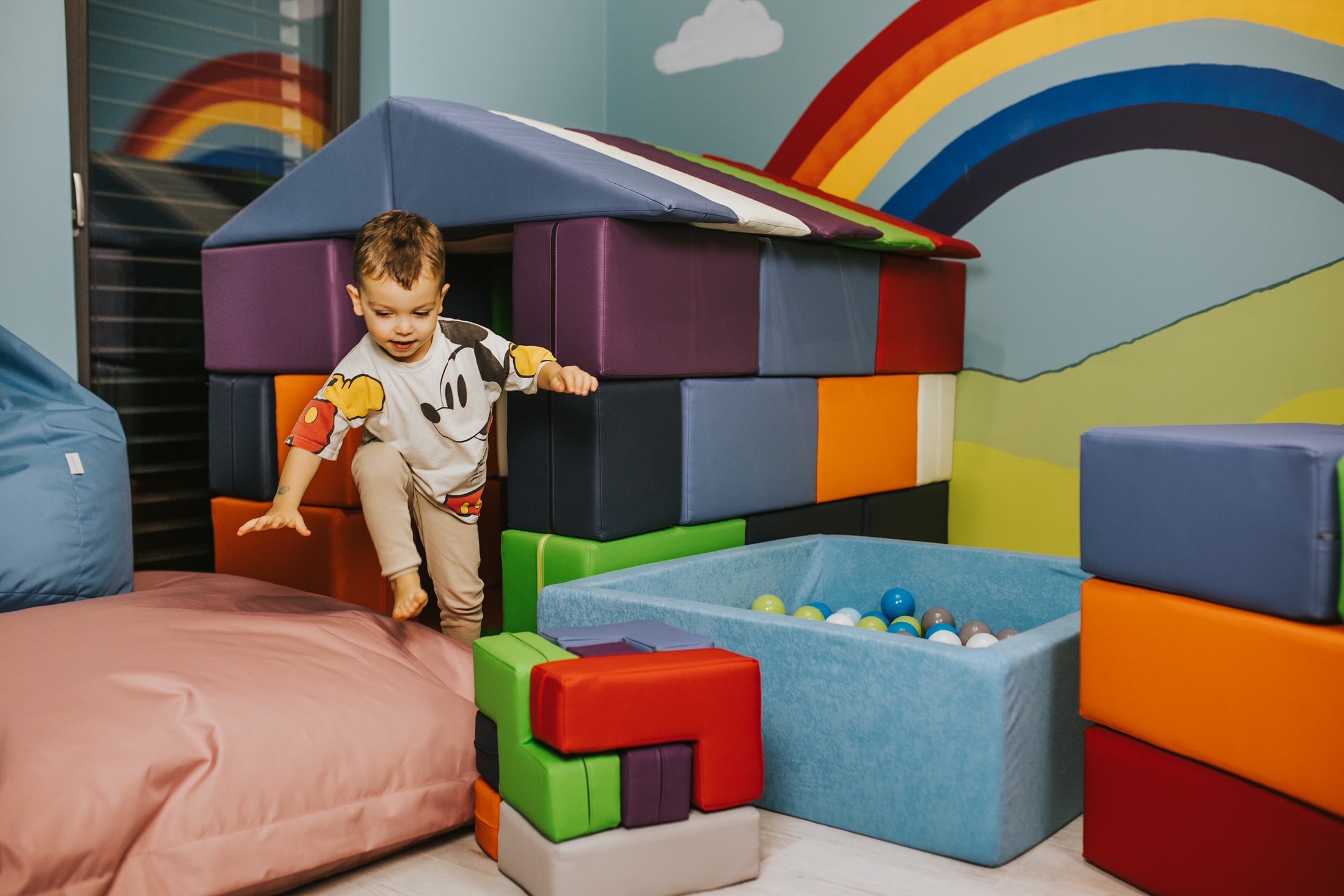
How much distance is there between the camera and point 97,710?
4.03ft

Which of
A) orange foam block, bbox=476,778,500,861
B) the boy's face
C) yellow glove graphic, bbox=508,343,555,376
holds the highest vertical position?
the boy's face

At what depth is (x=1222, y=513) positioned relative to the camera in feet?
3.68

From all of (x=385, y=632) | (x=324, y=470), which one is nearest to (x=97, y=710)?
(x=385, y=632)

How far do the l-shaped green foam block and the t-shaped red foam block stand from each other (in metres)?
0.02

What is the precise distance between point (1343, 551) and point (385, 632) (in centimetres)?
132

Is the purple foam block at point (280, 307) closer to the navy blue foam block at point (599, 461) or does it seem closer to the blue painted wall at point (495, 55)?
the navy blue foam block at point (599, 461)

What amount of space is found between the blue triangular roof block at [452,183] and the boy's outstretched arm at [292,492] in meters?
0.53

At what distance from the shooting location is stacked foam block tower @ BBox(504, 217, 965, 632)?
1.79 metres

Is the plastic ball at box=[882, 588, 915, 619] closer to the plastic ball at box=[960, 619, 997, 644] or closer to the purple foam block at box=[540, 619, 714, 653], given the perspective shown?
the plastic ball at box=[960, 619, 997, 644]

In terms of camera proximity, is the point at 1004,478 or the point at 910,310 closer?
the point at 910,310

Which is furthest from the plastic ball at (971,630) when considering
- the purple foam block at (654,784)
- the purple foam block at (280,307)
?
the purple foam block at (280,307)

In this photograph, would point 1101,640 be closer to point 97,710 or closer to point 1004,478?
point 97,710

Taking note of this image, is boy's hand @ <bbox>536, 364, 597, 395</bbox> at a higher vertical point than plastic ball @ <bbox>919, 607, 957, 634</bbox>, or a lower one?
higher

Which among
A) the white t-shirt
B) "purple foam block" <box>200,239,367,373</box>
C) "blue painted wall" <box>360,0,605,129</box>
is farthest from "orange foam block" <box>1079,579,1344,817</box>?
"blue painted wall" <box>360,0,605,129</box>
